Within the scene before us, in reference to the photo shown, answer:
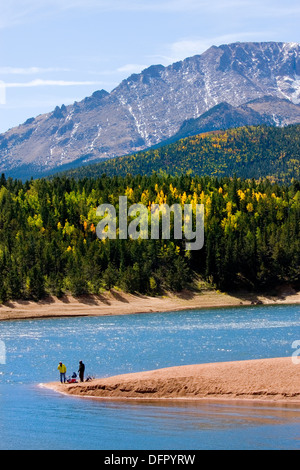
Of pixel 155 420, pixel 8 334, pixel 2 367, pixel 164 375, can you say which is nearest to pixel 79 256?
pixel 8 334

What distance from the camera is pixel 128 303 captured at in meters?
138

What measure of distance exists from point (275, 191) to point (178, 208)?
3333 cm

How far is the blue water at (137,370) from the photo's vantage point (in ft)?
121

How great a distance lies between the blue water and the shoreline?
8.79 metres

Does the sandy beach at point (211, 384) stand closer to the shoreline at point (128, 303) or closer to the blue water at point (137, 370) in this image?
the blue water at point (137, 370)

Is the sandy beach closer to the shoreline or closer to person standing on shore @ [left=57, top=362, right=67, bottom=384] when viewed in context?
person standing on shore @ [left=57, top=362, right=67, bottom=384]

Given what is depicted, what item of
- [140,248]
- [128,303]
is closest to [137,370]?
[128,303]

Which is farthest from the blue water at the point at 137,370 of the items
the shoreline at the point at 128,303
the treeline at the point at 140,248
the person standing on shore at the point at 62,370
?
the treeline at the point at 140,248

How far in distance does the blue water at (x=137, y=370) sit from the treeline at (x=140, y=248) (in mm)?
21321

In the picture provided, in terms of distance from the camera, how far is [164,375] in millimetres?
50875

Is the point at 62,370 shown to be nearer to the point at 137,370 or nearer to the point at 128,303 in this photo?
the point at 137,370

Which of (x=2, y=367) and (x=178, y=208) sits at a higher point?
(x=178, y=208)

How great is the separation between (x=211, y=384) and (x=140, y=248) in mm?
104643

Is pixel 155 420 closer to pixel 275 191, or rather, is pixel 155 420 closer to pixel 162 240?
pixel 162 240
